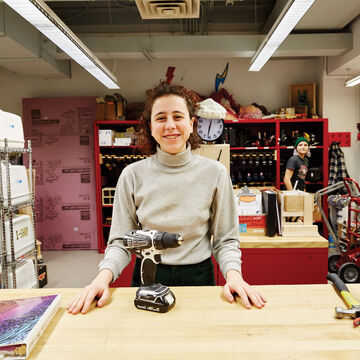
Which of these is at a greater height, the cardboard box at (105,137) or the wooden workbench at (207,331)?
the cardboard box at (105,137)

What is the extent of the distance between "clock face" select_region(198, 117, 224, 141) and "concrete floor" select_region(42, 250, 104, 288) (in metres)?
2.50

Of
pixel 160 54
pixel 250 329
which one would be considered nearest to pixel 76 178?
pixel 160 54

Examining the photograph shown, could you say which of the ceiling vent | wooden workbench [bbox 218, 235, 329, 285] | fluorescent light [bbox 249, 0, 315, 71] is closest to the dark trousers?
wooden workbench [bbox 218, 235, 329, 285]

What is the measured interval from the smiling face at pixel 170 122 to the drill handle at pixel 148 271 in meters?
0.47

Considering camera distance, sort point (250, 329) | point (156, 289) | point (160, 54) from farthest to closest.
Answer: point (160, 54) → point (156, 289) → point (250, 329)

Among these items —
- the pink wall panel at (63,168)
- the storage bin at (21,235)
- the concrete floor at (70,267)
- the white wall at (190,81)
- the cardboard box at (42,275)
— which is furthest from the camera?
the white wall at (190,81)

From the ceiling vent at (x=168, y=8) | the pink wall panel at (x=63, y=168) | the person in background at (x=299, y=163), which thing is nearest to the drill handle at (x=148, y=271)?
the ceiling vent at (x=168, y=8)

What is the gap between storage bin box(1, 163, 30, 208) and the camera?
3.10 meters

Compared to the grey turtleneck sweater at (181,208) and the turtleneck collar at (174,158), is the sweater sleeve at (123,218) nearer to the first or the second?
the grey turtleneck sweater at (181,208)

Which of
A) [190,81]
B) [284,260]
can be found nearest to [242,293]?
[284,260]

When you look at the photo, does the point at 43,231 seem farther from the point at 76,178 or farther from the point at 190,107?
the point at 190,107

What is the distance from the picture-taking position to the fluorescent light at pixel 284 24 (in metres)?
2.80

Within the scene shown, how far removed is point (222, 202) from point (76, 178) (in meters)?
5.25

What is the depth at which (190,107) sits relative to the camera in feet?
4.63
